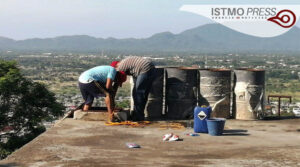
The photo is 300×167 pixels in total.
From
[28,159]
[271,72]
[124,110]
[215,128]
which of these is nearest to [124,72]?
[124,110]

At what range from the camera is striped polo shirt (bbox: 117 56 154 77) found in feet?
51.2

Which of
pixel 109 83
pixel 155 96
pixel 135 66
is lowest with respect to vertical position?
pixel 155 96

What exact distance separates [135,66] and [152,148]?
15.7 feet

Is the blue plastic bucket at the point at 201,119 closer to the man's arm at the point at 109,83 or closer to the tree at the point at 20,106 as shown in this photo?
the man's arm at the point at 109,83

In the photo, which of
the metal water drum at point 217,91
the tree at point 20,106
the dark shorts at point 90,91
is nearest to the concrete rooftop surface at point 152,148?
the dark shorts at point 90,91

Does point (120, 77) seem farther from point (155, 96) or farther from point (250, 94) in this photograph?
point (250, 94)

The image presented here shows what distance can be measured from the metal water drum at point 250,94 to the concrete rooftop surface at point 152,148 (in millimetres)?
1495

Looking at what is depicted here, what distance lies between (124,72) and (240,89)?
3875 mm

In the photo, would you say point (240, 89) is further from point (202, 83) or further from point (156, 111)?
point (156, 111)

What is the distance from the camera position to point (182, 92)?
16.4 metres

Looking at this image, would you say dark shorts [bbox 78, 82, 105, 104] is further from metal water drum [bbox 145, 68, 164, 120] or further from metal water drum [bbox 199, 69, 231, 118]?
metal water drum [bbox 199, 69, 231, 118]

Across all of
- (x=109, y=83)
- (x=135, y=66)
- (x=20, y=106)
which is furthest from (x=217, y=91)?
(x=20, y=106)

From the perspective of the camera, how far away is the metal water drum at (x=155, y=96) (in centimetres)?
1638

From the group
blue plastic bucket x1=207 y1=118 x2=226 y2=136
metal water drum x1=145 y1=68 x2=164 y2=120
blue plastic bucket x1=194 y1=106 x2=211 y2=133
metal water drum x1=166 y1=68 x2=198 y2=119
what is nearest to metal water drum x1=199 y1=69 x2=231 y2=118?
metal water drum x1=166 y1=68 x2=198 y2=119
